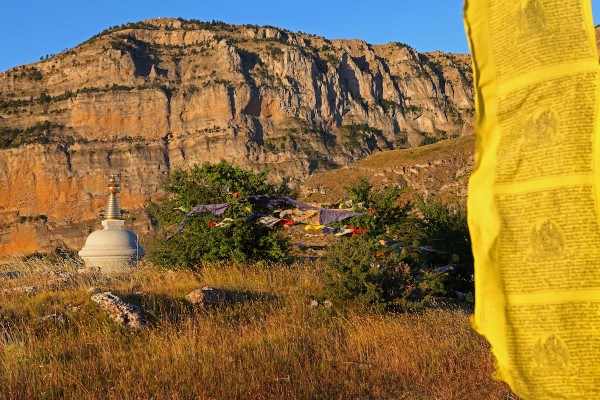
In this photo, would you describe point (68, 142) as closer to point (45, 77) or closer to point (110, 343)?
point (45, 77)

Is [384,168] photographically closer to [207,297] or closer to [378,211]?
[378,211]

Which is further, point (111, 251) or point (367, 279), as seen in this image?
point (111, 251)

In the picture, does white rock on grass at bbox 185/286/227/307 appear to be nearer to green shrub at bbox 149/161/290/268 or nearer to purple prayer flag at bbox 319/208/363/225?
purple prayer flag at bbox 319/208/363/225

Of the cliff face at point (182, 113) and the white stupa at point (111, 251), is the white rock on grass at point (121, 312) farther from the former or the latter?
the cliff face at point (182, 113)

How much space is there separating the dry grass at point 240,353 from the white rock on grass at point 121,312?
153mm

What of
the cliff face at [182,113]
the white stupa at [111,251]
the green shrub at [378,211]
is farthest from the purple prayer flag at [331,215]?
the cliff face at [182,113]

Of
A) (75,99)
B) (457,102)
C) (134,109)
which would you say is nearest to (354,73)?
(457,102)

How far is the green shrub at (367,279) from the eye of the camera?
936cm

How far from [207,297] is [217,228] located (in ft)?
16.1

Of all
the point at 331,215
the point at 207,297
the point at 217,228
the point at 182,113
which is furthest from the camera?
the point at 182,113

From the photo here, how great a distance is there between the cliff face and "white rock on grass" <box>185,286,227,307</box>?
86.5 m

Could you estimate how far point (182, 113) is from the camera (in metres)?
114

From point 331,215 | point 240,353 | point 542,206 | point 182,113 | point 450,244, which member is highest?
point 182,113

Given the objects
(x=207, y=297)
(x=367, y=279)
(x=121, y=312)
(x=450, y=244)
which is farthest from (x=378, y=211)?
(x=121, y=312)
